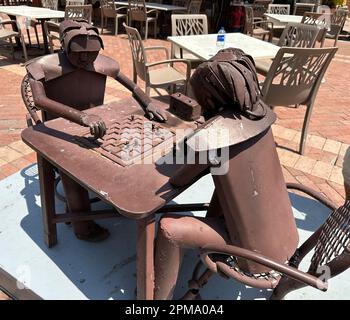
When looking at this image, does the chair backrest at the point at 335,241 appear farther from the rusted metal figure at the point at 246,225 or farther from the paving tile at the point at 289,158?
the paving tile at the point at 289,158

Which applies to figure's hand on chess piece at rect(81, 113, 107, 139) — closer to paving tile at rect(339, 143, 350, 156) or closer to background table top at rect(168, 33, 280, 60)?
background table top at rect(168, 33, 280, 60)

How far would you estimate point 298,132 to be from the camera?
3973 mm

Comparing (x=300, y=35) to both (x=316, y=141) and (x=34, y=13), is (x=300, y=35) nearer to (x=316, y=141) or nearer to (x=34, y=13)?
(x=316, y=141)

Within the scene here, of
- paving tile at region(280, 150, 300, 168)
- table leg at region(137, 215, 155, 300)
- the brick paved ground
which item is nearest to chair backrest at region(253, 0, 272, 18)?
the brick paved ground

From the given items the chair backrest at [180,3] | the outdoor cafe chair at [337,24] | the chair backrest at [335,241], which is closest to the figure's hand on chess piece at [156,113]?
the chair backrest at [335,241]

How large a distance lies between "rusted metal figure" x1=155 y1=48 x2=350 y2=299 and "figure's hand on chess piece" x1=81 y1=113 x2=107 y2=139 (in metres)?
0.46

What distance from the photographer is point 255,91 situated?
47.4 inches

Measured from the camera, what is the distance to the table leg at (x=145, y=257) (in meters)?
1.33

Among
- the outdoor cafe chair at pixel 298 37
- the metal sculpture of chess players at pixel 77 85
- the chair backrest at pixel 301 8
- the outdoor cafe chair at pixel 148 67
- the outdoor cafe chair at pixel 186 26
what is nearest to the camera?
the metal sculpture of chess players at pixel 77 85

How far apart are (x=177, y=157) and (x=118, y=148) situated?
30cm

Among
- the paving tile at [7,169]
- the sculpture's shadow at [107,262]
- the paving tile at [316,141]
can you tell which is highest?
the sculpture's shadow at [107,262]

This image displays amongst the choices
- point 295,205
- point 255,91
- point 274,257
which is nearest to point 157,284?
point 274,257

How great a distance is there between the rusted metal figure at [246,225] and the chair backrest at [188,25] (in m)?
4.07
